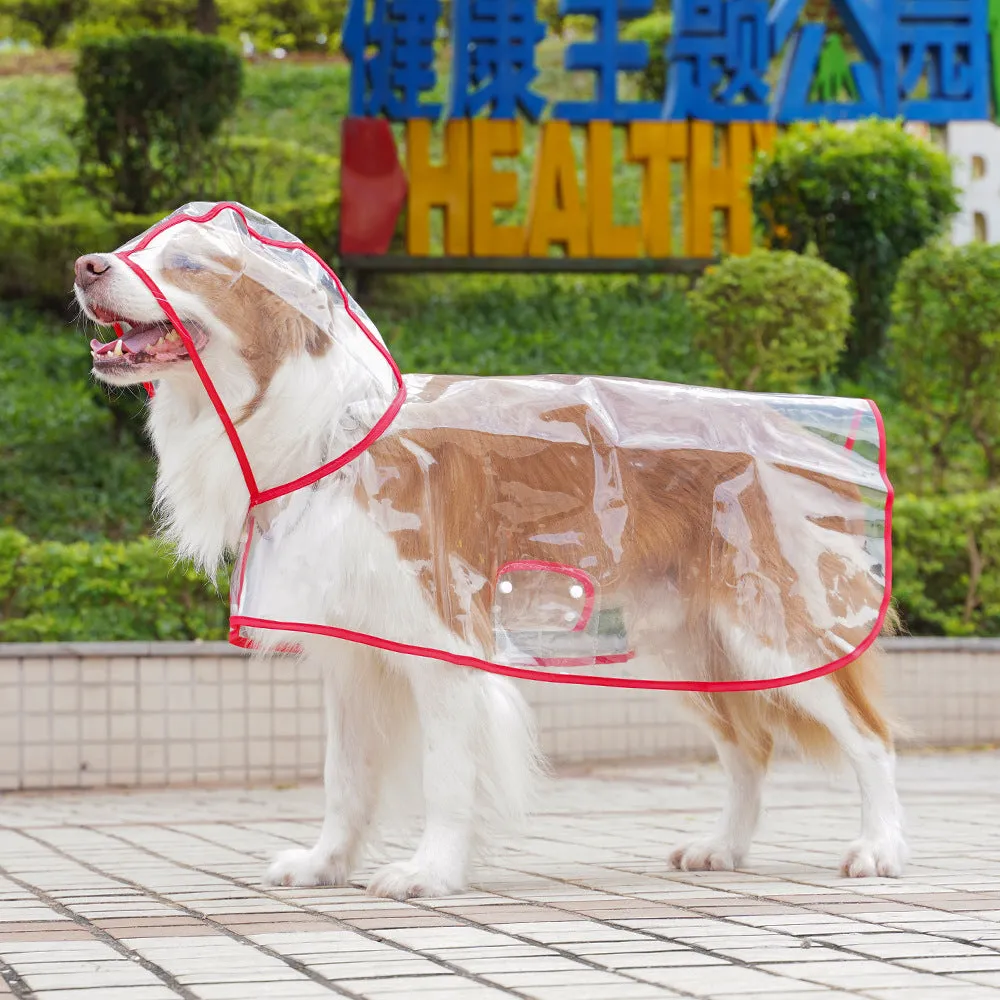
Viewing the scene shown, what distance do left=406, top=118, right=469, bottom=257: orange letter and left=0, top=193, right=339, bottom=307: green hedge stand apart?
1.04 meters

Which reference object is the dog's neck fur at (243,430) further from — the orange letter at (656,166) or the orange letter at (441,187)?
the orange letter at (656,166)

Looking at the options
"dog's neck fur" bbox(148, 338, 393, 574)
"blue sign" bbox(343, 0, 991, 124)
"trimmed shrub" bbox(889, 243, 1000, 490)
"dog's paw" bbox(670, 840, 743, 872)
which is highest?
"blue sign" bbox(343, 0, 991, 124)

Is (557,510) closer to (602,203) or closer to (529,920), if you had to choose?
(529,920)

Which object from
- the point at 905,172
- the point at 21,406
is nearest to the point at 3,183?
the point at 21,406

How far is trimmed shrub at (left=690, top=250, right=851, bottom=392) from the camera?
1175cm

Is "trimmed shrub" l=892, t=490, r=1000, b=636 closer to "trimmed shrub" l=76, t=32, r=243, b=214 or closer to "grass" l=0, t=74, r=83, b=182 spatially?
"trimmed shrub" l=76, t=32, r=243, b=214

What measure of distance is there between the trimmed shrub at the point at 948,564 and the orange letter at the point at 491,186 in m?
5.87

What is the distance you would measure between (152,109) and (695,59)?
16.3ft

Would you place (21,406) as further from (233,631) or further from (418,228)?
(233,631)

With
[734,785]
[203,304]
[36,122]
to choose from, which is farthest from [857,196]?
[36,122]

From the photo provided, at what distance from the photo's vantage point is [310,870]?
187 inches

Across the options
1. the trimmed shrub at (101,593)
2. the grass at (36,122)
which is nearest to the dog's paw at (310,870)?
the trimmed shrub at (101,593)

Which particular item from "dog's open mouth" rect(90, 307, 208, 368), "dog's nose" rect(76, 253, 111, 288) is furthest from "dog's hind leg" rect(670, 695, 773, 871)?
"dog's nose" rect(76, 253, 111, 288)

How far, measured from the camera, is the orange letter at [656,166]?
49.6 ft
